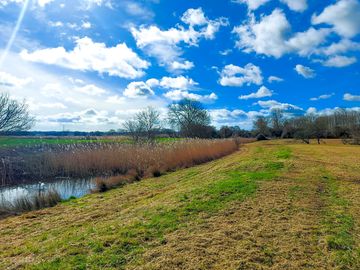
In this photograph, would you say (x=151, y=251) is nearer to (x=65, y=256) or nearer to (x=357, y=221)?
(x=65, y=256)

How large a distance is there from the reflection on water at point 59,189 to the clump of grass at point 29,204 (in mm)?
1086

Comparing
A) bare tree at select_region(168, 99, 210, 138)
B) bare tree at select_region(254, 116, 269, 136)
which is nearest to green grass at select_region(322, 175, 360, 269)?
bare tree at select_region(168, 99, 210, 138)

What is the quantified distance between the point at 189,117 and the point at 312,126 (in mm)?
22664

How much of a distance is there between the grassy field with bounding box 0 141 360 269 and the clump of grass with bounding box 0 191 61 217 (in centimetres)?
94

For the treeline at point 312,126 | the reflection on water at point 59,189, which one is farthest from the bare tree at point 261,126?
the reflection on water at point 59,189

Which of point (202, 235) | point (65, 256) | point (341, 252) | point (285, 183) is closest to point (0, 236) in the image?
point (65, 256)

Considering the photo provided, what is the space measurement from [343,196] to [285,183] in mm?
1566

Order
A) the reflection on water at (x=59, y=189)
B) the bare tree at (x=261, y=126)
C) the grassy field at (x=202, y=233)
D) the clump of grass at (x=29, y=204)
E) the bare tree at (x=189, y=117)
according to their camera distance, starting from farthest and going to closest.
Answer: the bare tree at (x=261, y=126)
the bare tree at (x=189, y=117)
the reflection on water at (x=59, y=189)
the clump of grass at (x=29, y=204)
the grassy field at (x=202, y=233)

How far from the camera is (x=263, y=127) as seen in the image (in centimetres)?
6944

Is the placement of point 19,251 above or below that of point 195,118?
below

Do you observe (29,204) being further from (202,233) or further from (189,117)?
(189,117)

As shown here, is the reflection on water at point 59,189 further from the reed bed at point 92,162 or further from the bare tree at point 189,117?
the bare tree at point 189,117

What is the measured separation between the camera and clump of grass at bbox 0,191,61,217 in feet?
24.3

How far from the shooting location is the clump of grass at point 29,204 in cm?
742
